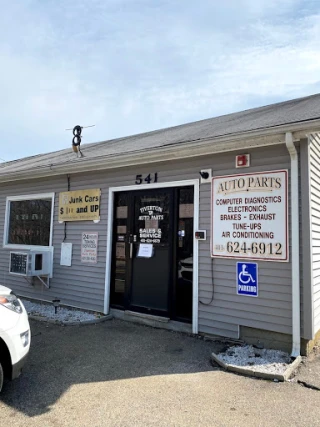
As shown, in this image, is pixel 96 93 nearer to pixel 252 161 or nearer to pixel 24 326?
pixel 252 161

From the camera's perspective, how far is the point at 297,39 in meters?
5.50

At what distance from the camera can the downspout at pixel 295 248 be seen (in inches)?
148

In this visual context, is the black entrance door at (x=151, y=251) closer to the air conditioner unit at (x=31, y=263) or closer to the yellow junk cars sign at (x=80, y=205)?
the yellow junk cars sign at (x=80, y=205)

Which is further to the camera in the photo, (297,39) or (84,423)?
(297,39)

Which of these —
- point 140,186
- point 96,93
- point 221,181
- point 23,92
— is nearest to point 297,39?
point 221,181

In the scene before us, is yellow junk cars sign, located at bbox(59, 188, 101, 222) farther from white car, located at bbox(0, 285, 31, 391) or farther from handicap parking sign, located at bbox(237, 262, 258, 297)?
white car, located at bbox(0, 285, 31, 391)

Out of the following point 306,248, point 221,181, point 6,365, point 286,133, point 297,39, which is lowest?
point 6,365

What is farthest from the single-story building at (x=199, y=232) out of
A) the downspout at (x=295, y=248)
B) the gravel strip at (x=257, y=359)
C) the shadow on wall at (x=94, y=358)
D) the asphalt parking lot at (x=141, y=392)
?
the asphalt parking lot at (x=141, y=392)

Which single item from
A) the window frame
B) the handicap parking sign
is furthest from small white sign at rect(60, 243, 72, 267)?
the handicap parking sign

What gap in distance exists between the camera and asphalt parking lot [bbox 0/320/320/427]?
8.31 ft

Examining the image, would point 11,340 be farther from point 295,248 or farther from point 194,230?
point 295,248

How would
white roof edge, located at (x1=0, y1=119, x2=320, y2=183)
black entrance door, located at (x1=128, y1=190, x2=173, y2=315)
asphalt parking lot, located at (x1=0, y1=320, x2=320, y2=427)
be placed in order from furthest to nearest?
black entrance door, located at (x1=128, y1=190, x2=173, y2=315)
white roof edge, located at (x1=0, y1=119, x2=320, y2=183)
asphalt parking lot, located at (x1=0, y1=320, x2=320, y2=427)

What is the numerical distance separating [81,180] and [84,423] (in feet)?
15.1

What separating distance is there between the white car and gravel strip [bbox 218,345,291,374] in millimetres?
2181
